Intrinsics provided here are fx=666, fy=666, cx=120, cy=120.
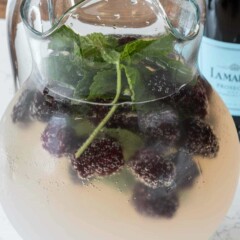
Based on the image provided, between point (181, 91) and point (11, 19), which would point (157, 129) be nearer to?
point (181, 91)

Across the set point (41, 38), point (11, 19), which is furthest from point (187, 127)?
point (11, 19)

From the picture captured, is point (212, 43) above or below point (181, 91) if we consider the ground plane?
below

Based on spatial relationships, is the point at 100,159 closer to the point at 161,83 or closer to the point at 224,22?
the point at 161,83

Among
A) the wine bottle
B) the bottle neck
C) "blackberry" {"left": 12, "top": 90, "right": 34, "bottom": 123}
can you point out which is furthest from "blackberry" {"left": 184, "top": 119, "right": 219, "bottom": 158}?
the bottle neck

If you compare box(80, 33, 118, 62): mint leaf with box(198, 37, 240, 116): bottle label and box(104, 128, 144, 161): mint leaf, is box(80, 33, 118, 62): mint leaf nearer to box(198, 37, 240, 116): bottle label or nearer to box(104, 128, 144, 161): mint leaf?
box(104, 128, 144, 161): mint leaf

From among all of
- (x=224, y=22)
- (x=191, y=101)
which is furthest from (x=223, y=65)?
(x=191, y=101)

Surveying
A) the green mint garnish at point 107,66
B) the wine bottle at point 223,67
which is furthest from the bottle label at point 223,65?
the green mint garnish at point 107,66
